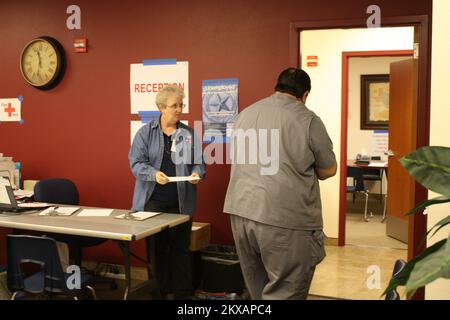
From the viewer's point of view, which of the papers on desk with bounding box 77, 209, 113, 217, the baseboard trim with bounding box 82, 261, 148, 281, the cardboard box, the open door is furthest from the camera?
the open door

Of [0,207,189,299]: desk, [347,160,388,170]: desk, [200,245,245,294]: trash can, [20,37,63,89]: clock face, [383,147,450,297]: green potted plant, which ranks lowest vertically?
[200,245,245,294]: trash can

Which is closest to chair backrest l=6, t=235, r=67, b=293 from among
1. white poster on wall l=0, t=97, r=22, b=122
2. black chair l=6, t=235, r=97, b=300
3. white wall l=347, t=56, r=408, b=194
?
black chair l=6, t=235, r=97, b=300

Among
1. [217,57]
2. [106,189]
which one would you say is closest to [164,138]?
[217,57]

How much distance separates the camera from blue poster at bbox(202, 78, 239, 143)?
13.5ft

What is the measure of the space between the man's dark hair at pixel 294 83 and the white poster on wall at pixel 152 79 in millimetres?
1748

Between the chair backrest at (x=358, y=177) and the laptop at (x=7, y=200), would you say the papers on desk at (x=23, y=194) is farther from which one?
the chair backrest at (x=358, y=177)

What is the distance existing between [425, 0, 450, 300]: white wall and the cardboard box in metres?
2.25

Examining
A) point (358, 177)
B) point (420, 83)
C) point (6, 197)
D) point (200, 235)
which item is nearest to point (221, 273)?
point (200, 235)

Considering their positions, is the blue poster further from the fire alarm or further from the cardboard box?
the fire alarm

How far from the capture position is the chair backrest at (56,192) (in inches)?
160

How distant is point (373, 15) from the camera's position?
3.68m

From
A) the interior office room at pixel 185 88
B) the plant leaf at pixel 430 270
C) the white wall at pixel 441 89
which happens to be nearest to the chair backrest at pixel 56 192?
the interior office room at pixel 185 88

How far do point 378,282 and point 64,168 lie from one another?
3.03 metres

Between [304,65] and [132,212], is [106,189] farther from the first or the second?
[304,65]
